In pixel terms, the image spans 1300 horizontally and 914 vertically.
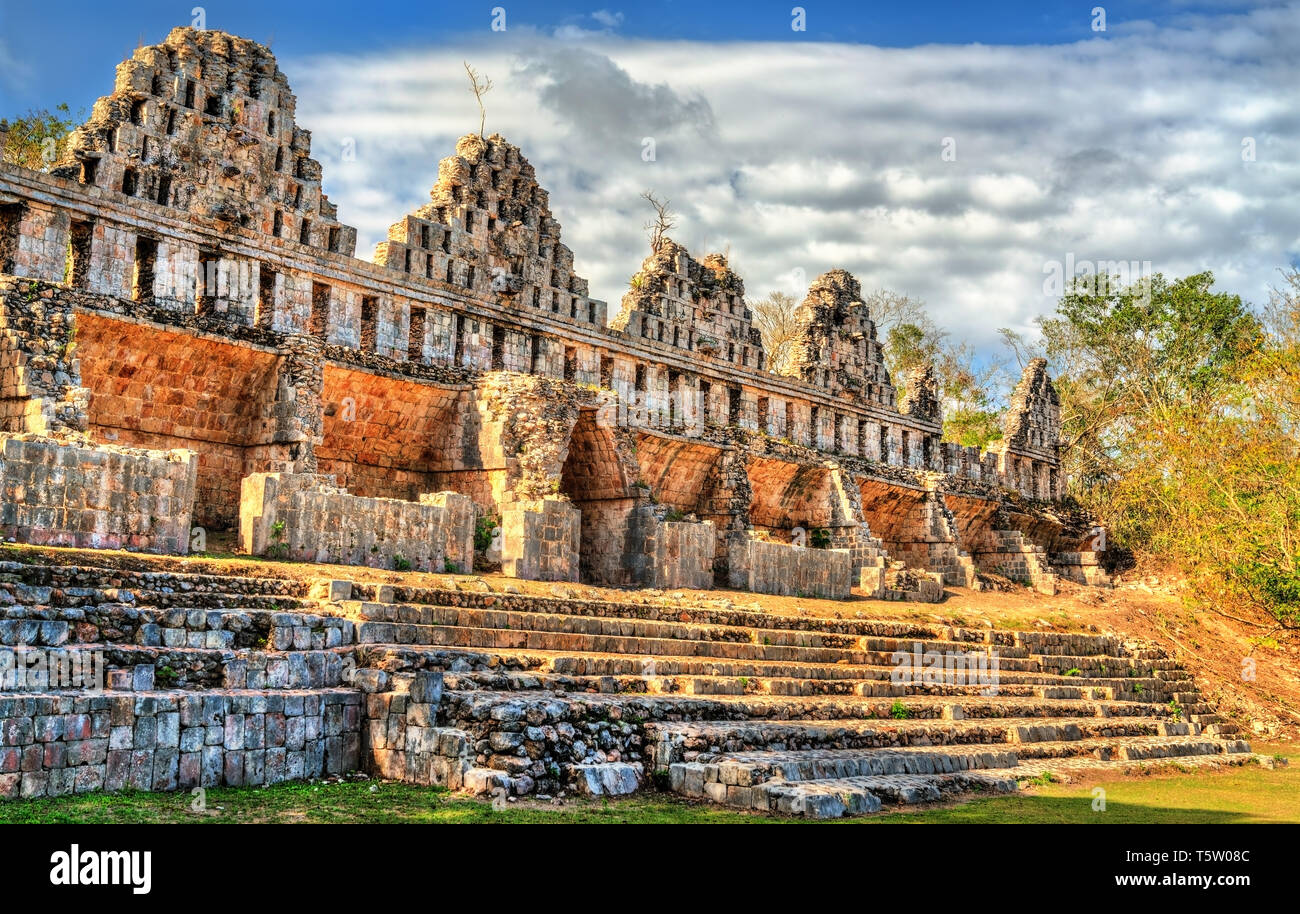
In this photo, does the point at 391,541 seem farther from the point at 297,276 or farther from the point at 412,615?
the point at 297,276

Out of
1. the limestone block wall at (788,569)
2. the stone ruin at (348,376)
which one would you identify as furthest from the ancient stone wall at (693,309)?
the limestone block wall at (788,569)

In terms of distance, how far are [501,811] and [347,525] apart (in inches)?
358

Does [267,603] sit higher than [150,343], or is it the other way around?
[150,343]

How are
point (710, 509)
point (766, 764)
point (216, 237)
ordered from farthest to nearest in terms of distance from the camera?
1. point (710, 509)
2. point (216, 237)
3. point (766, 764)


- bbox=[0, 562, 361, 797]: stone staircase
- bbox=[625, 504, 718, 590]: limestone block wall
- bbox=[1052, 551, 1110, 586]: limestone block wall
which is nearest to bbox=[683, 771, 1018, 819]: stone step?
bbox=[0, 562, 361, 797]: stone staircase

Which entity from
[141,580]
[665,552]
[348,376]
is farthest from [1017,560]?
[141,580]

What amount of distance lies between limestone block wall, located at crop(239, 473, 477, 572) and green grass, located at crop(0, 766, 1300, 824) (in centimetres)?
697

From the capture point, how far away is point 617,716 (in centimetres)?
1270

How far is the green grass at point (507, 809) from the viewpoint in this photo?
9562 mm

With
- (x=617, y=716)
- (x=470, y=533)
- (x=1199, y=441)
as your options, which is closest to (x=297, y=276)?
(x=470, y=533)

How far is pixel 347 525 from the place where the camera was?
61.0 feet

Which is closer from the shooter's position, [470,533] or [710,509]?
[470,533]

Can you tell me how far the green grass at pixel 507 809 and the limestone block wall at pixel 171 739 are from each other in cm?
17
